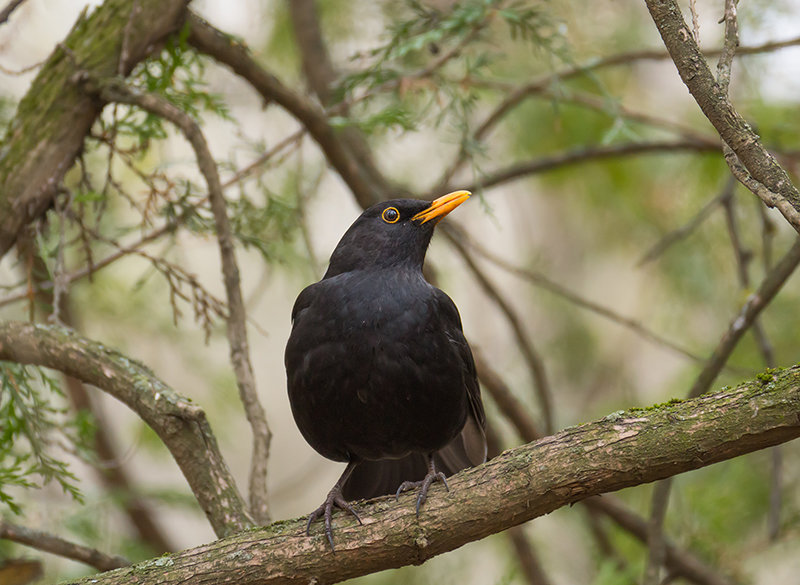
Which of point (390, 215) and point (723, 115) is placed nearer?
point (723, 115)

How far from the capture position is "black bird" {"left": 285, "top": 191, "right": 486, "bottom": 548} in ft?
10.1

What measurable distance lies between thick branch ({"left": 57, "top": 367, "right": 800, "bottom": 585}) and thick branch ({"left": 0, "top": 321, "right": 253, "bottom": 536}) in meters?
0.36

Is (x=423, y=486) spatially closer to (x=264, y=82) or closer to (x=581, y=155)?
(x=264, y=82)

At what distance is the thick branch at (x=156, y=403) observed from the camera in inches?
115

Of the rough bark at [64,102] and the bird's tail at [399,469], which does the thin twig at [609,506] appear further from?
the rough bark at [64,102]

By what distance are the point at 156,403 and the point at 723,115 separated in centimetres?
189

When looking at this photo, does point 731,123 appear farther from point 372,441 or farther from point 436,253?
point 436,253

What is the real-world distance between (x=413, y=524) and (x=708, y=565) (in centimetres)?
317

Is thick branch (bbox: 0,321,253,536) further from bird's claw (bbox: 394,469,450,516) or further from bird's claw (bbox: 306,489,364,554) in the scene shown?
bird's claw (bbox: 394,469,450,516)

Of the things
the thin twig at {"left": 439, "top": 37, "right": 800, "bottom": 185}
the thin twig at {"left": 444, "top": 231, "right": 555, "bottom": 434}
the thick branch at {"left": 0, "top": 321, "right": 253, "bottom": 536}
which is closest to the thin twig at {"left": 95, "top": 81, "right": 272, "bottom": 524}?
the thick branch at {"left": 0, "top": 321, "right": 253, "bottom": 536}

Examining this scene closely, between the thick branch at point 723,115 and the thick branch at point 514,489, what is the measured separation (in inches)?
16.6

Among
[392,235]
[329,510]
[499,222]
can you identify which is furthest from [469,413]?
[499,222]

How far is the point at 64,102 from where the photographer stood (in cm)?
360

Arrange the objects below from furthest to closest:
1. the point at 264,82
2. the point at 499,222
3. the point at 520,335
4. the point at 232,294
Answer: the point at 499,222, the point at 520,335, the point at 264,82, the point at 232,294
